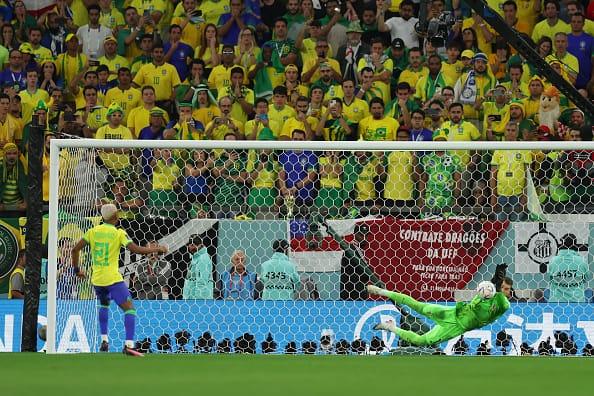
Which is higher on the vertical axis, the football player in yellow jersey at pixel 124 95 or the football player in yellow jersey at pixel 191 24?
the football player in yellow jersey at pixel 191 24

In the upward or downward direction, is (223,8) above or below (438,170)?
above

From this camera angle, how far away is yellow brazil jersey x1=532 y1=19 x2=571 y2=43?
57.2ft

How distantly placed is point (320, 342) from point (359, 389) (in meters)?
5.57

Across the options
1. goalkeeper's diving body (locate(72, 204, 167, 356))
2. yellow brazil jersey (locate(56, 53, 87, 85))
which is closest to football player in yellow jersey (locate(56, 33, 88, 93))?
yellow brazil jersey (locate(56, 53, 87, 85))

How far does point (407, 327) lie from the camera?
1368cm

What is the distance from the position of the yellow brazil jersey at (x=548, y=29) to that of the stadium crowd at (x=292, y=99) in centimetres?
2

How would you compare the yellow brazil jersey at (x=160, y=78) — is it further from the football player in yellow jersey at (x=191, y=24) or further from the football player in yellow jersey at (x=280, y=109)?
the football player in yellow jersey at (x=280, y=109)

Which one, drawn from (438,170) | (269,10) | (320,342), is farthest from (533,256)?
(269,10)

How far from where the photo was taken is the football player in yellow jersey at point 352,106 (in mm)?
16859

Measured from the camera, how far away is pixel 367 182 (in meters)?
14.4

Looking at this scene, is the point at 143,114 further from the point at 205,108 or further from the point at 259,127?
the point at 259,127

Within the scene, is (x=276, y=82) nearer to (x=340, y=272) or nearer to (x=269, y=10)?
(x=269, y=10)

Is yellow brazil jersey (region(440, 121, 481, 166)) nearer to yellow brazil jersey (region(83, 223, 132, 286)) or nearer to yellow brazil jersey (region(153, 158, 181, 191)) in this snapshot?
yellow brazil jersey (region(153, 158, 181, 191))

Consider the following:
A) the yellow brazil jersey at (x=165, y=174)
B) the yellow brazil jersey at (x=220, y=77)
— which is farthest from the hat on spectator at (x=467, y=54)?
the yellow brazil jersey at (x=165, y=174)
